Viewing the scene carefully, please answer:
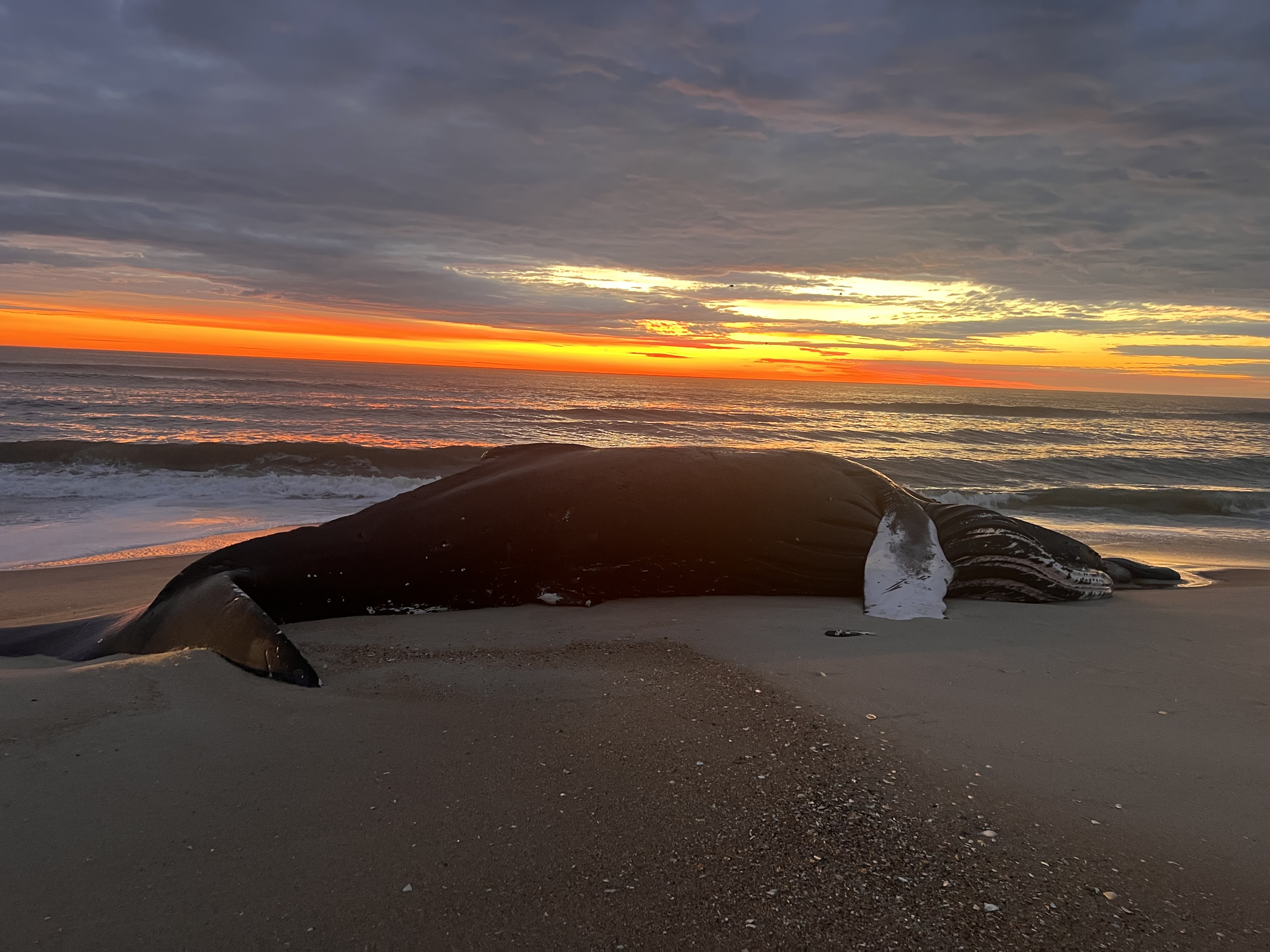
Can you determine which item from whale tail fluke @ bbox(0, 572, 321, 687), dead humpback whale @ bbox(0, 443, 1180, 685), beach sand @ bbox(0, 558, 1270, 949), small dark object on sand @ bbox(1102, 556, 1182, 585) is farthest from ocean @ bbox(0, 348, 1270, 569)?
beach sand @ bbox(0, 558, 1270, 949)

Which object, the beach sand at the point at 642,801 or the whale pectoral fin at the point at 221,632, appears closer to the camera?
the beach sand at the point at 642,801

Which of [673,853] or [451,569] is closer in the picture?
[673,853]

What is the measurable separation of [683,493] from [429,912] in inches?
179

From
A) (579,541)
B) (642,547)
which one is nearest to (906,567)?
(642,547)

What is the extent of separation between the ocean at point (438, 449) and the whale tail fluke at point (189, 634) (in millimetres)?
3847

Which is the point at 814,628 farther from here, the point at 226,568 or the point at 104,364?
the point at 104,364

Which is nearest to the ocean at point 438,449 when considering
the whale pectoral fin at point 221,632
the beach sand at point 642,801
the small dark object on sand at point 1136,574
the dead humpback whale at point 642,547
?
the small dark object on sand at point 1136,574

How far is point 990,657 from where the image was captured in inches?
180

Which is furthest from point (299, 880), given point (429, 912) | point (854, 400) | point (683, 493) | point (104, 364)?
point (104, 364)

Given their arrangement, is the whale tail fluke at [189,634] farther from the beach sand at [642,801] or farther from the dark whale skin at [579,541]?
the dark whale skin at [579,541]

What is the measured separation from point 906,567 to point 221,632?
192 inches

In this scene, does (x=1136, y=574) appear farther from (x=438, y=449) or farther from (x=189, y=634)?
(x=438, y=449)

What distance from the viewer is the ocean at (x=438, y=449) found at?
428 inches

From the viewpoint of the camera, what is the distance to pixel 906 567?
6164 millimetres
